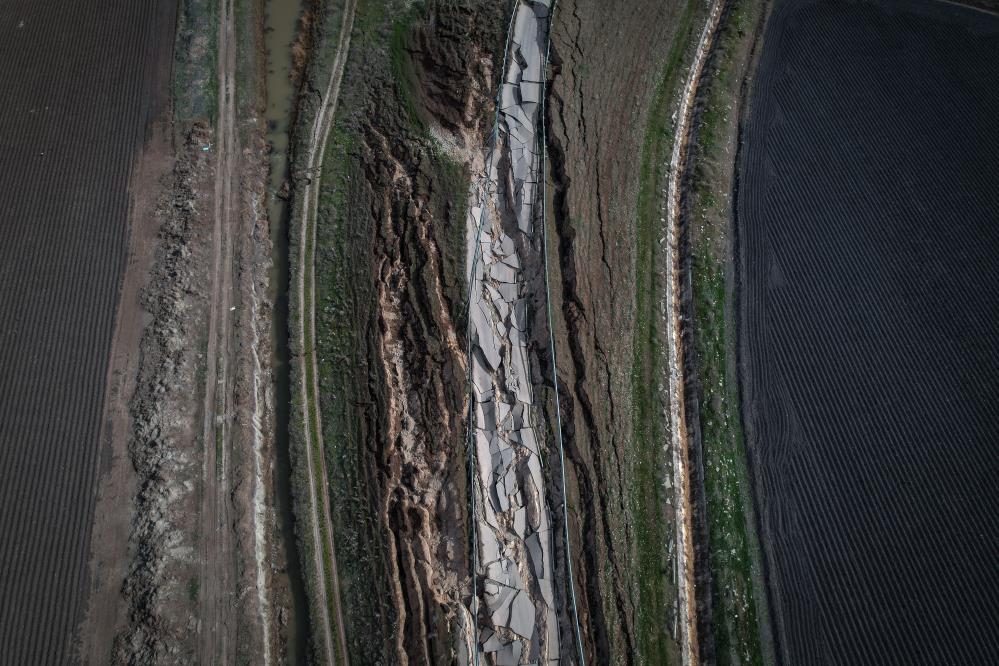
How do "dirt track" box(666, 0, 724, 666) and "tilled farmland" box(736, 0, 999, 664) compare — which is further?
"dirt track" box(666, 0, 724, 666)

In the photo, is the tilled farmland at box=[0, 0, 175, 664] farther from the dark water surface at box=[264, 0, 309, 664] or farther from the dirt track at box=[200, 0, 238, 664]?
the dark water surface at box=[264, 0, 309, 664]

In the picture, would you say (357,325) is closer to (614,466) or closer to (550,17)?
(614,466)

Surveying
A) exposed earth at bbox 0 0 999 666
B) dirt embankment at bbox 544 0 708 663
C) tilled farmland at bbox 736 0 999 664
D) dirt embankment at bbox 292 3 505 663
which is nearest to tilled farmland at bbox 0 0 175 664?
exposed earth at bbox 0 0 999 666

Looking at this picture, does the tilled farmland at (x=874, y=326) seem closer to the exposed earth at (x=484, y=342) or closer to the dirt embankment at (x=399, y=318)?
the exposed earth at (x=484, y=342)

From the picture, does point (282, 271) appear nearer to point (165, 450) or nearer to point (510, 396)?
point (165, 450)

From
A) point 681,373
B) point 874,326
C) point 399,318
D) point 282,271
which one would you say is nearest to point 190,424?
point 282,271

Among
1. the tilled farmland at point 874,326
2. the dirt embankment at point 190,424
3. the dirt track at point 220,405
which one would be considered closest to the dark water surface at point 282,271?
the dirt embankment at point 190,424
